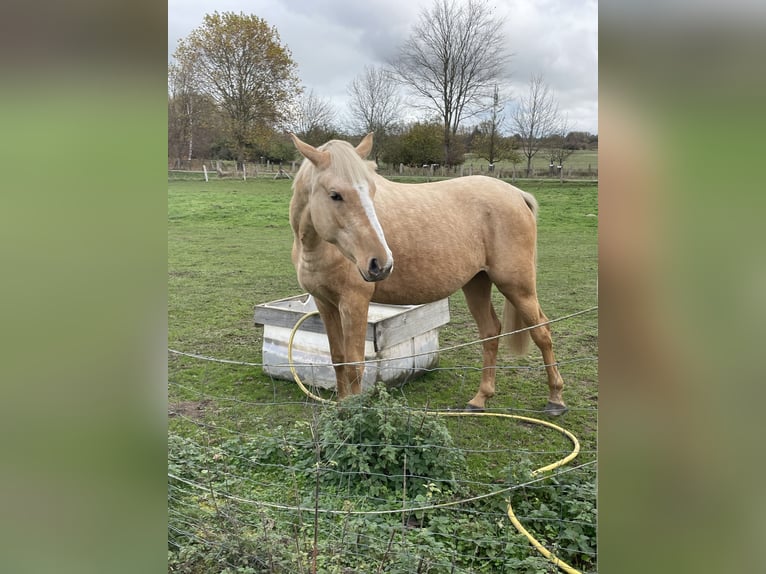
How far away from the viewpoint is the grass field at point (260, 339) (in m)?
2.84

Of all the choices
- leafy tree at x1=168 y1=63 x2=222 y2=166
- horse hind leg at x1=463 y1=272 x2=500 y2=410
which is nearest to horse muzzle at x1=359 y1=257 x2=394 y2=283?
horse hind leg at x1=463 y1=272 x2=500 y2=410

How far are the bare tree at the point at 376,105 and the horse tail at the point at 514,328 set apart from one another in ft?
3.86

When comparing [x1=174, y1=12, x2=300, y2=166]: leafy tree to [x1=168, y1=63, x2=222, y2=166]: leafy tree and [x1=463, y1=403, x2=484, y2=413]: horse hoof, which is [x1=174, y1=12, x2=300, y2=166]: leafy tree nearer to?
[x1=168, y1=63, x2=222, y2=166]: leafy tree

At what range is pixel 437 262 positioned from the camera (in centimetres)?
307

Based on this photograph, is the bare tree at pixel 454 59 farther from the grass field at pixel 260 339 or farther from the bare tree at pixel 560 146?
the grass field at pixel 260 339

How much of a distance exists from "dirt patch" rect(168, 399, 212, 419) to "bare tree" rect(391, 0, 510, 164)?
2.13m

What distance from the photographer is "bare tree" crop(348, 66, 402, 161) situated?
300cm

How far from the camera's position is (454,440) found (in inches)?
114
